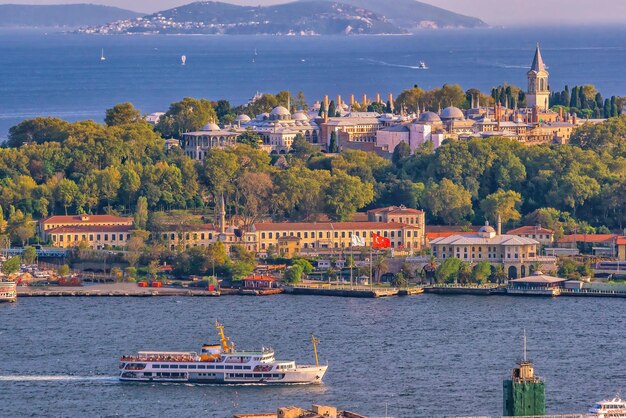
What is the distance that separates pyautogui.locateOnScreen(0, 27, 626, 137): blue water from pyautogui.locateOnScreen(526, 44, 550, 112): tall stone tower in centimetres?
2342

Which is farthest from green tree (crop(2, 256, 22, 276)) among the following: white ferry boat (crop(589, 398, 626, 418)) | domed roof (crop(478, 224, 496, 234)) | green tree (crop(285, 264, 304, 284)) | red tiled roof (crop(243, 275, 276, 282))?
white ferry boat (crop(589, 398, 626, 418))

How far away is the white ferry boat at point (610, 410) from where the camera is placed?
34.8 metres

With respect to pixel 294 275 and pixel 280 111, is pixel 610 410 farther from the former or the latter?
pixel 280 111

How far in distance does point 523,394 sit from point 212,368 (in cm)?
1590

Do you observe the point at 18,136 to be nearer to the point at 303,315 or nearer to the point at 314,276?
the point at 314,276

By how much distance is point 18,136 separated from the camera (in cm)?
8344

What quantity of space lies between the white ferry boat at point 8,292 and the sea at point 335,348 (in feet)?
1.90

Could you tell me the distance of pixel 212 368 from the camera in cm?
4831

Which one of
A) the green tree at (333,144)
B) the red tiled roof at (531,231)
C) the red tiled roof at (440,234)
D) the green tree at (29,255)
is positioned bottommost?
the green tree at (29,255)

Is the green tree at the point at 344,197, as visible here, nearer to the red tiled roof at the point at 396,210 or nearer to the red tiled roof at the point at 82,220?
the red tiled roof at the point at 396,210

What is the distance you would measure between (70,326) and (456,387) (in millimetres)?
12897

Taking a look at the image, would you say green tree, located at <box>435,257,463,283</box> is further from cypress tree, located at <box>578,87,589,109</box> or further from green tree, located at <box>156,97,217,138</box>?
cypress tree, located at <box>578,87,589,109</box>

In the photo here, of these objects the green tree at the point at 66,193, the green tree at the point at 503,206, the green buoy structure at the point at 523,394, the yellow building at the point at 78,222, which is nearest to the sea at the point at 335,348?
the green buoy structure at the point at 523,394

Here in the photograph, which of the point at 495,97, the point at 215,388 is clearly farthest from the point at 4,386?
the point at 495,97
